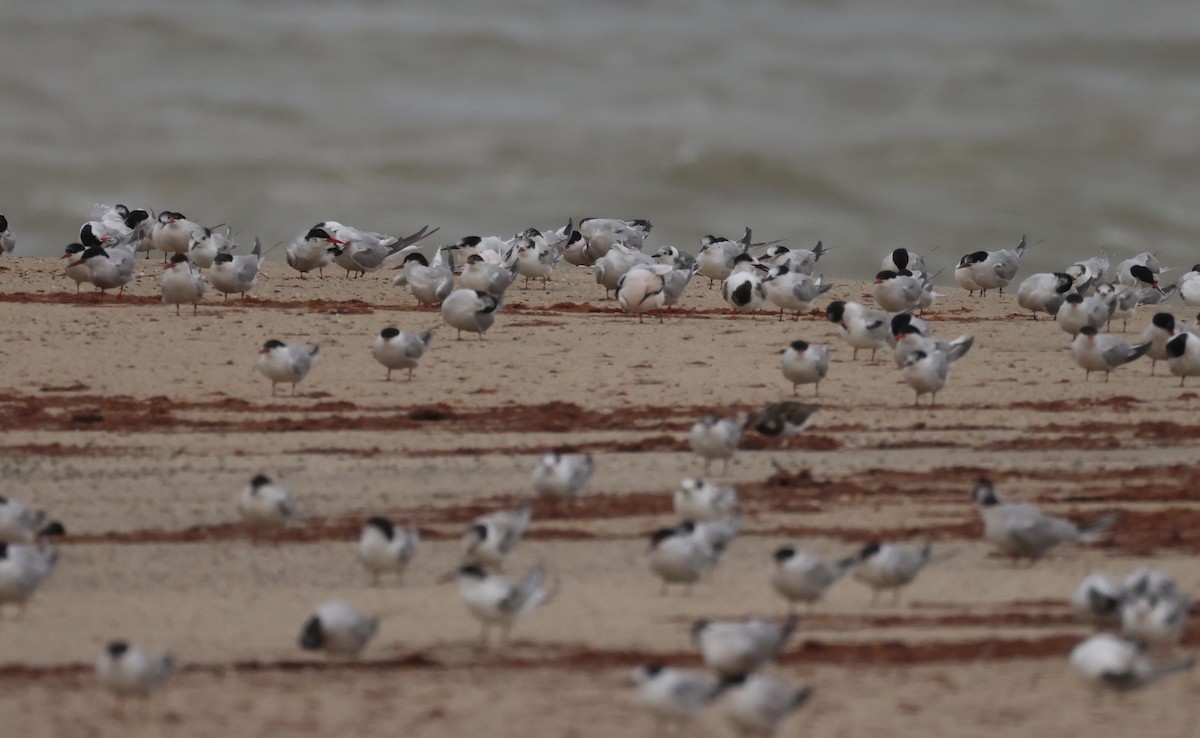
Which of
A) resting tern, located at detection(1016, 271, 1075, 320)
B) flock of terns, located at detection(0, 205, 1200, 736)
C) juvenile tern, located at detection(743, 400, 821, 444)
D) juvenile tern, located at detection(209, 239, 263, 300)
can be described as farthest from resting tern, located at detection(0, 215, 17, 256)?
juvenile tern, located at detection(743, 400, 821, 444)

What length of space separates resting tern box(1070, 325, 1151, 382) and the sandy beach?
18 centimetres

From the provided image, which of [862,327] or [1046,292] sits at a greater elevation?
[1046,292]

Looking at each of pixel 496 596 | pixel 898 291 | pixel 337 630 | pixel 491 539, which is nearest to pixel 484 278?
pixel 898 291

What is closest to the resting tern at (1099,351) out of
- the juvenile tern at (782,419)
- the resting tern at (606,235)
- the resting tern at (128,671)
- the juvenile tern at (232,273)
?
the juvenile tern at (782,419)

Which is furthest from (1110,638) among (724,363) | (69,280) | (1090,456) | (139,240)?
(139,240)

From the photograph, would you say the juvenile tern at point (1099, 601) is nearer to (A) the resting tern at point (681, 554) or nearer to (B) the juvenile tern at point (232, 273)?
(A) the resting tern at point (681, 554)

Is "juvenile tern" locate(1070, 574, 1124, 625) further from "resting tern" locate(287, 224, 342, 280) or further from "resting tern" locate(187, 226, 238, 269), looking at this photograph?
"resting tern" locate(187, 226, 238, 269)

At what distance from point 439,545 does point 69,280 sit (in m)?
10.7

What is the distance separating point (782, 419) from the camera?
12.2 m

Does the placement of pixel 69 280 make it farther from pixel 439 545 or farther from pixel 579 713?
pixel 579 713

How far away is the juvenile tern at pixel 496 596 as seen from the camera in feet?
26.7

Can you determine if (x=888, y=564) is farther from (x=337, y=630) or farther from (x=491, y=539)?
Answer: (x=337, y=630)

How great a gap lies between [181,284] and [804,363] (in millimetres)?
5686

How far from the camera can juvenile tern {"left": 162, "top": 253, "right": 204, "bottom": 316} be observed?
1734 centimetres
